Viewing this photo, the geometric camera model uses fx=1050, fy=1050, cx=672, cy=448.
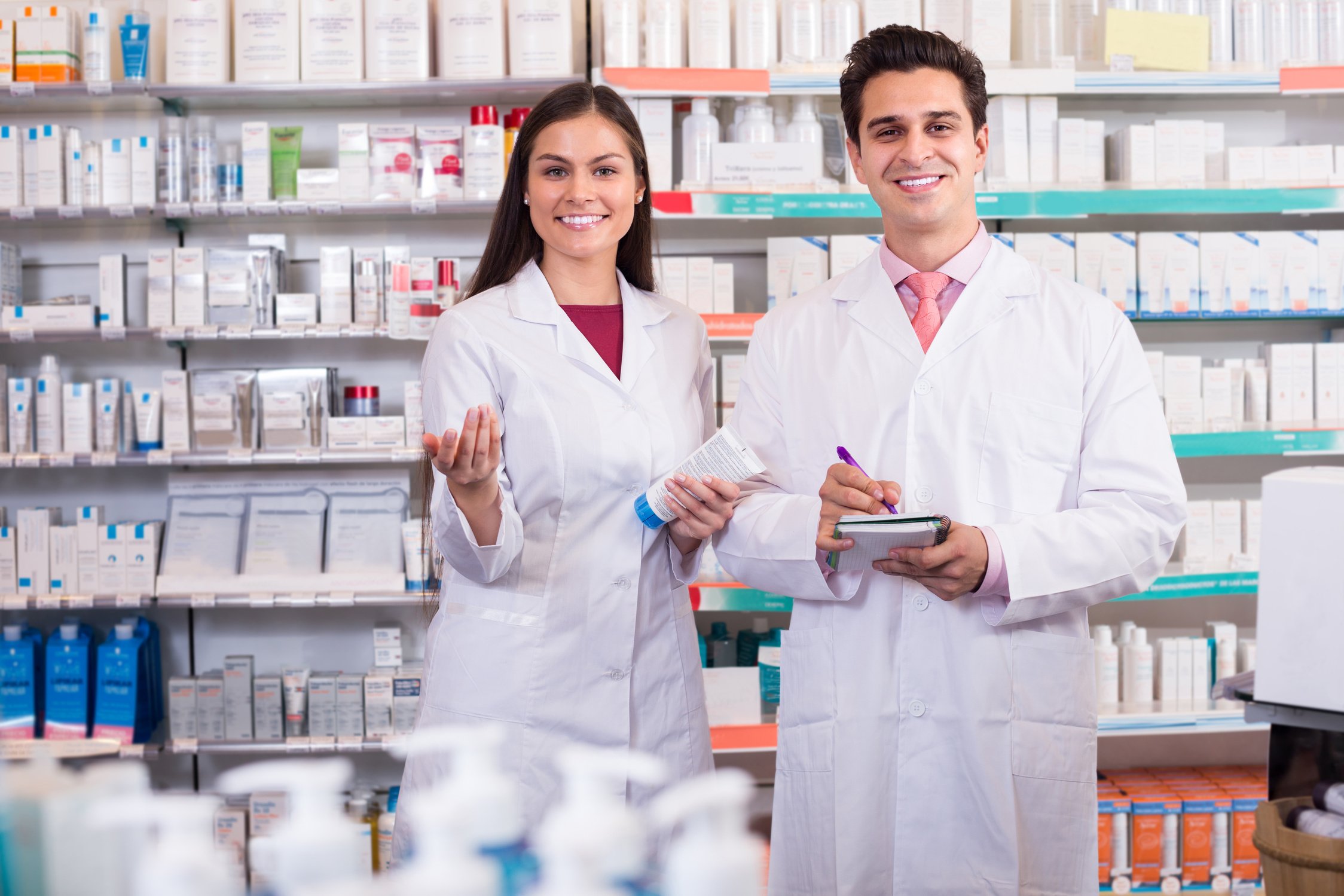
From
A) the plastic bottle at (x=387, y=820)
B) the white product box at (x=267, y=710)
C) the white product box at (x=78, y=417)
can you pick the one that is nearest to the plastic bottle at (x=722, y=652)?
the plastic bottle at (x=387, y=820)

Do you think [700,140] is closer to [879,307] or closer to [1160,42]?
[1160,42]

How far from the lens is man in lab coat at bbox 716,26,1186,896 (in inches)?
58.7

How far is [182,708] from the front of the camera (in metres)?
3.30

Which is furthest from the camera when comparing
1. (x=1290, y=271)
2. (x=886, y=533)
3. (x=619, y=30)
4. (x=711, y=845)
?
(x=1290, y=271)

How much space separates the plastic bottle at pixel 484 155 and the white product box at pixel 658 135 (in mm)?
468

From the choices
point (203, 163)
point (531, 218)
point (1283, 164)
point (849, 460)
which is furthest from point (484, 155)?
point (1283, 164)

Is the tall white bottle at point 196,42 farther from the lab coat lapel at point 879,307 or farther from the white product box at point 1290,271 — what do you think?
the white product box at point 1290,271

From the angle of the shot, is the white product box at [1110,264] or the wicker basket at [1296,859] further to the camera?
the white product box at [1110,264]

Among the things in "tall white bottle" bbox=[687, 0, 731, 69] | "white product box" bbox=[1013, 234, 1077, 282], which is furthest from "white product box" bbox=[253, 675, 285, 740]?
"white product box" bbox=[1013, 234, 1077, 282]

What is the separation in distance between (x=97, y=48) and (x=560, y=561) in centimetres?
262

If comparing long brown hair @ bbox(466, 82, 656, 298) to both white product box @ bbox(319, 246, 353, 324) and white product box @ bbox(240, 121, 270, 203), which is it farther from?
white product box @ bbox(240, 121, 270, 203)

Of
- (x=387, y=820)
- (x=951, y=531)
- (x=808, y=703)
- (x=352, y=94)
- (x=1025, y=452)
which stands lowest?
(x=387, y=820)

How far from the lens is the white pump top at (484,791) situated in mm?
710

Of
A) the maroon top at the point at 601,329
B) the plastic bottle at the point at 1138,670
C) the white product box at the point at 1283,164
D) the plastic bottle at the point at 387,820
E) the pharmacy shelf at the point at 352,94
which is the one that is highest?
the pharmacy shelf at the point at 352,94
